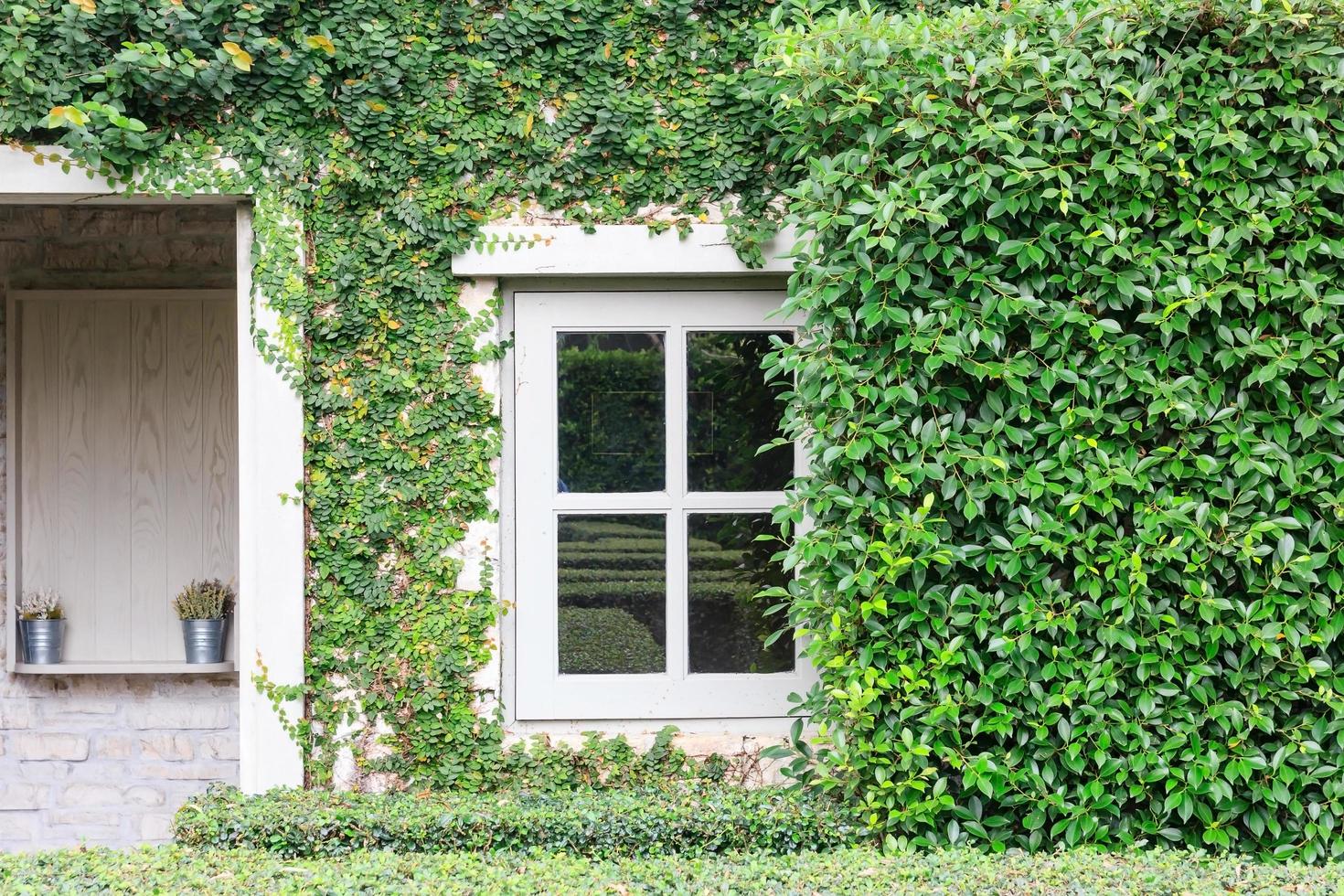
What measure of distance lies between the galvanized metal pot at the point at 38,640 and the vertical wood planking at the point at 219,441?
74 centimetres

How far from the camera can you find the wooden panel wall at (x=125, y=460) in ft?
16.4

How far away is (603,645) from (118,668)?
2537 millimetres

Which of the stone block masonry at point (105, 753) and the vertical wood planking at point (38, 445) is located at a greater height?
the vertical wood planking at point (38, 445)

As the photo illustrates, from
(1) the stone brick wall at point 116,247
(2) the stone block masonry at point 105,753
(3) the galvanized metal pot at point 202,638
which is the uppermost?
(1) the stone brick wall at point 116,247

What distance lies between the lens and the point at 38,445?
16.4 ft

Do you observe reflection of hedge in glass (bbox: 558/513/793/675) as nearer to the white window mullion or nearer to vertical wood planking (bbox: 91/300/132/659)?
the white window mullion

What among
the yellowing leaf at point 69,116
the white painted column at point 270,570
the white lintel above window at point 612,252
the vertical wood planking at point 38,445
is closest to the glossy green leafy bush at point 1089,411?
the white lintel above window at point 612,252

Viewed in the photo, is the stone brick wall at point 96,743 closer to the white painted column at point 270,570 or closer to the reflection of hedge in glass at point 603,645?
the white painted column at point 270,570

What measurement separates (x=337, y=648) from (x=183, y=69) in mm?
2225

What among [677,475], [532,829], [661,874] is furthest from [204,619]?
[661,874]

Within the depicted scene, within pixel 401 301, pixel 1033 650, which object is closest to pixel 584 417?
pixel 401 301

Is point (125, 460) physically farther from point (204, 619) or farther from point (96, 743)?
point (96, 743)

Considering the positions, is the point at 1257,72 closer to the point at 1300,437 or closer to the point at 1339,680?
the point at 1300,437

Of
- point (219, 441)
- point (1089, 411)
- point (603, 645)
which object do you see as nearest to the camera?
point (1089, 411)
